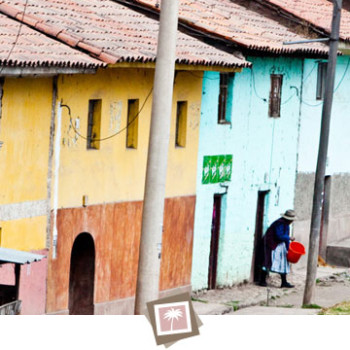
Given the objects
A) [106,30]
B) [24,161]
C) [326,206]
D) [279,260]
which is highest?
[106,30]

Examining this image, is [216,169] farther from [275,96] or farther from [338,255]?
[338,255]

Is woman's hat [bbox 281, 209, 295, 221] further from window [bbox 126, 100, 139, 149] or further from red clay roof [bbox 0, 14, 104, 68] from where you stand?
red clay roof [bbox 0, 14, 104, 68]

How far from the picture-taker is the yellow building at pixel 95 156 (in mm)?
18203

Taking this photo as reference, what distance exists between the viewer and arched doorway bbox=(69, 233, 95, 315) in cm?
2017

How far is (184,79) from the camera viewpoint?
22328 mm

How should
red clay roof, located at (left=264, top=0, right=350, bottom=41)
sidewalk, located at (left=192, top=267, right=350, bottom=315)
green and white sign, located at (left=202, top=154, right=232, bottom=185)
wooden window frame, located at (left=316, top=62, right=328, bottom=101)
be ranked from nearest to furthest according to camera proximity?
sidewalk, located at (left=192, top=267, right=350, bottom=315) < green and white sign, located at (left=202, top=154, right=232, bottom=185) < red clay roof, located at (left=264, top=0, right=350, bottom=41) < wooden window frame, located at (left=316, top=62, right=328, bottom=101)

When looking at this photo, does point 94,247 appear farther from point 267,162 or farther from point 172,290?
point 267,162

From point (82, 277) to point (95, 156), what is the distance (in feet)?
5.99

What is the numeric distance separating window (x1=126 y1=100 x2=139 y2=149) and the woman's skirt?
482cm

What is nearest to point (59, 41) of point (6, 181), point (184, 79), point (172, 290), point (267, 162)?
point (6, 181)

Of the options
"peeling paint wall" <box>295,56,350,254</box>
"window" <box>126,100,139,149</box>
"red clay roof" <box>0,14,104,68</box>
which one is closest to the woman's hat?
"peeling paint wall" <box>295,56,350,254</box>

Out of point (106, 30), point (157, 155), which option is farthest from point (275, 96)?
point (157, 155)

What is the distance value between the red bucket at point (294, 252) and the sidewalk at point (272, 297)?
0.57 meters

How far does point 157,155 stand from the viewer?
14.6m
